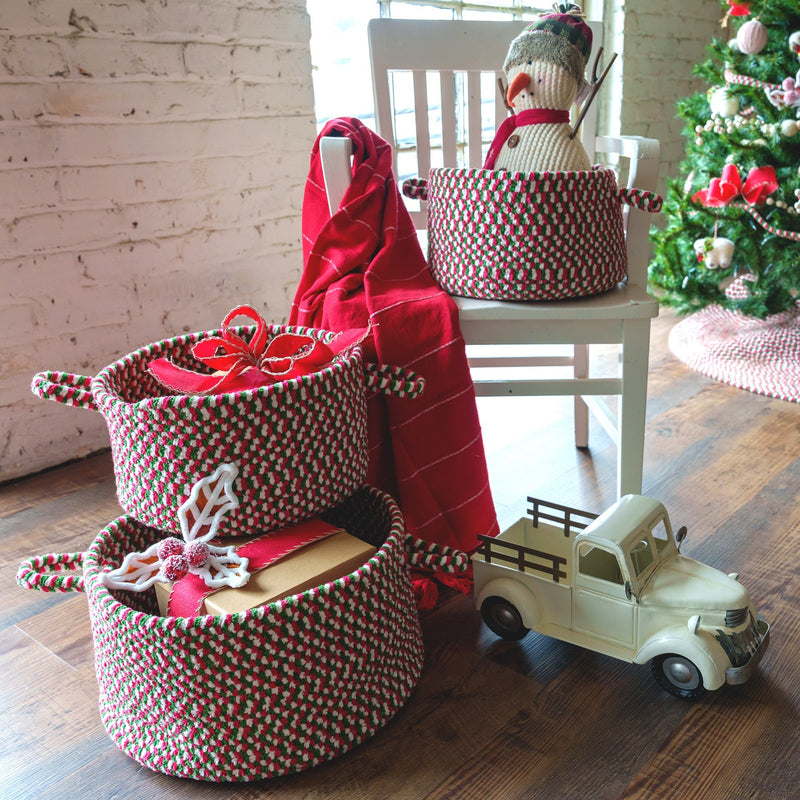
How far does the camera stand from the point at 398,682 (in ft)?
2.89

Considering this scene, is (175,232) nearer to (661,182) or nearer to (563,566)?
(563,566)

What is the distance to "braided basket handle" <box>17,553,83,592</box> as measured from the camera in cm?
87

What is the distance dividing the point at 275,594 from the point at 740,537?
78 centimetres

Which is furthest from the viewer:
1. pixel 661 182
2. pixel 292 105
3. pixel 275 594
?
pixel 661 182

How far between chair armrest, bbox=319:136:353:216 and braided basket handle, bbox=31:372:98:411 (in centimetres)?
43

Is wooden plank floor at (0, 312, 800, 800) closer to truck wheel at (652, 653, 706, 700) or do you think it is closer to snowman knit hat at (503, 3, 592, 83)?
truck wheel at (652, 653, 706, 700)

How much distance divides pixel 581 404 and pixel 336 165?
2.28 feet

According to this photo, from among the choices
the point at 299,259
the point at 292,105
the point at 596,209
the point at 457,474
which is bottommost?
the point at 457,474

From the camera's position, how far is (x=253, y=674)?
755 mm

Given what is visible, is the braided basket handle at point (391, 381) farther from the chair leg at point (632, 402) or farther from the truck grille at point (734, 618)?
the truck grille at point (734, 618)

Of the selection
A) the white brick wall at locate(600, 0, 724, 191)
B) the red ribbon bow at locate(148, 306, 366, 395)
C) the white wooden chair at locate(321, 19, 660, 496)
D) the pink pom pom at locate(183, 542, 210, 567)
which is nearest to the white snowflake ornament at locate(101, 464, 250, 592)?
the pink pom pom at locate(183, 542, 210, 567)

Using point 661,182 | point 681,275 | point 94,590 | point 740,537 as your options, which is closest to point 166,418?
point 94,590

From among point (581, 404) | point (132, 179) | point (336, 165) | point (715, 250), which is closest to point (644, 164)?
point (336, 165)

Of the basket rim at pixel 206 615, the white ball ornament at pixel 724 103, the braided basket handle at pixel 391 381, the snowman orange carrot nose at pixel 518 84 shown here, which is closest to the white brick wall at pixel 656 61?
the white ball ornament at pixel 724 103
